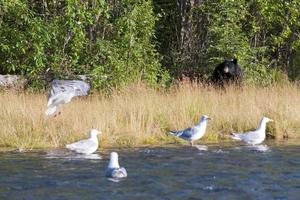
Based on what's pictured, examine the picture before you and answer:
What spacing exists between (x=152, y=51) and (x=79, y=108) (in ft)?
26.8

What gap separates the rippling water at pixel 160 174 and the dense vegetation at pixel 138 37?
329 inches

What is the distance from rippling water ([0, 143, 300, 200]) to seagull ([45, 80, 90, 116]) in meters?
2.41

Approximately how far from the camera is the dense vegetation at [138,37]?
23.7m

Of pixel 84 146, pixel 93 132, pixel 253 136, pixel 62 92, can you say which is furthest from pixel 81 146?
pixel 253 136

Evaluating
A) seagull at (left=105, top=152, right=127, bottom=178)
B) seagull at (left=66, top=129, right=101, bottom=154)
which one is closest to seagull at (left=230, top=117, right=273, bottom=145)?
seagull at (left=66, top=129, right=101, bottom=154)

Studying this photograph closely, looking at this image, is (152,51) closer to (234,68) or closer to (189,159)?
(234,68)

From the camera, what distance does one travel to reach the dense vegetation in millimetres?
23656

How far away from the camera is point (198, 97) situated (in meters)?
20.3

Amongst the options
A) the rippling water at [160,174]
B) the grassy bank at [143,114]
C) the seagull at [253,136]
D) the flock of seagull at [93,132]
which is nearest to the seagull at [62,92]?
the flock of seagull at [93,132]

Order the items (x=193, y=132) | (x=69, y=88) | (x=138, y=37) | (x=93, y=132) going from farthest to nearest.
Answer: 1. (x=138, y=37)
2. (x=69, y=88)
3. (x=193, y=132)
4. (x=93, y=132)

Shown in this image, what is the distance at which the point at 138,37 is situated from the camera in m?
25.9

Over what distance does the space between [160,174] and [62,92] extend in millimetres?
6218

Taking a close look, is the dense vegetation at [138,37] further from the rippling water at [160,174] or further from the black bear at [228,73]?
the rippling water at [160,174]

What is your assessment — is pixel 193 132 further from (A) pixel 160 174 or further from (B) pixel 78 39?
(B) pixel 78 39
